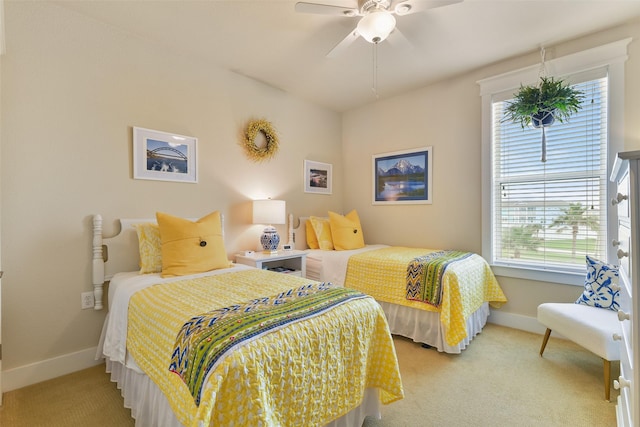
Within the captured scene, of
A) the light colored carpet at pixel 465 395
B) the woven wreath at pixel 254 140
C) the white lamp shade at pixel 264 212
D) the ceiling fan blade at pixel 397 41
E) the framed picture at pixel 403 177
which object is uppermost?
the ceiling fan blade at pixel 397 41

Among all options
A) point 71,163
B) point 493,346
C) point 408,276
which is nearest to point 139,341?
point 71,163

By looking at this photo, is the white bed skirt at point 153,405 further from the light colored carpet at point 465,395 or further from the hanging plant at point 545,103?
the hanging plant at point 545,103

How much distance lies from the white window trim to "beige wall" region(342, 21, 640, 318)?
0.06 meters

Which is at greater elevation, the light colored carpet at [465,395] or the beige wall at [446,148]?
the beige wall at [446,148]

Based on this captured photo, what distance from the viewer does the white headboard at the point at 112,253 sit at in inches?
87.4

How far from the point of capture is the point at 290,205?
3.76 m

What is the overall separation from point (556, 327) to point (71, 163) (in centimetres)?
369

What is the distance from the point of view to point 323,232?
3674 mm

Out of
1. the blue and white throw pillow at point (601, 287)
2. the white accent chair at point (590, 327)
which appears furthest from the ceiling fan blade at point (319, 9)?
the blue and white throw pillow at point (601, 287)

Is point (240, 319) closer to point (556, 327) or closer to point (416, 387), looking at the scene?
point (416, 387)

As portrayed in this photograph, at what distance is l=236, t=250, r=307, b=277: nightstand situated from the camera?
2848 mm

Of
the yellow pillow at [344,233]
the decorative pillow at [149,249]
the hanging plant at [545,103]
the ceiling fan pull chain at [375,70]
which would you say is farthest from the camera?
the yellow pillow at [344,233]

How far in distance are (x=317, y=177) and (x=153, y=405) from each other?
3.12m

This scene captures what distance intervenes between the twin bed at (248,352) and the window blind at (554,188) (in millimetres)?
2168
